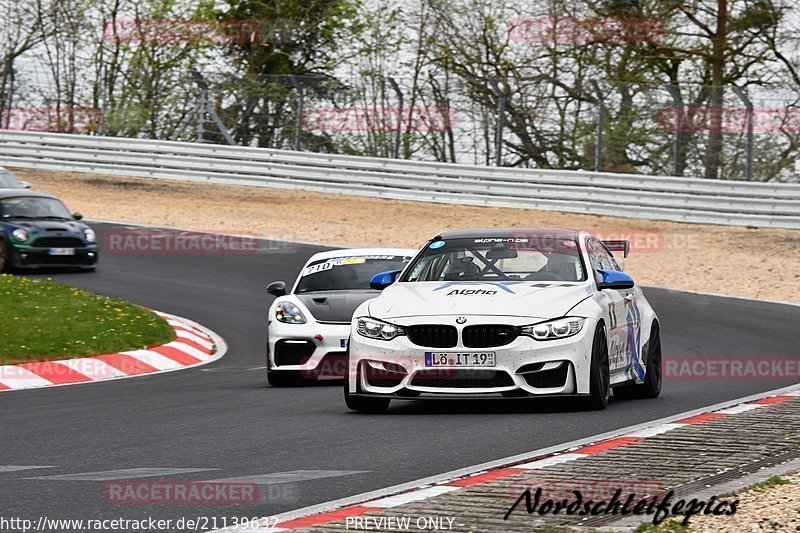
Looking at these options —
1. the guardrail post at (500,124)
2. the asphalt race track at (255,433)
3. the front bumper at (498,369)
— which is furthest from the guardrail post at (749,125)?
the front bumper at (498,369)

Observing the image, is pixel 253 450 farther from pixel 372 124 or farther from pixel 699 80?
pixel 699 80

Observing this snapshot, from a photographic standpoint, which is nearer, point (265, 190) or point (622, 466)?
point (622, 466)

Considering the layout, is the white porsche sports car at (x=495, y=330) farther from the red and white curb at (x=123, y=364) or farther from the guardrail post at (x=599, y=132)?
the guardrail post at (x=599, y=132)

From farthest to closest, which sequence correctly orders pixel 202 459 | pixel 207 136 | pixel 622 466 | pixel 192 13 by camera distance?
pixel 192 13 < pixel 207 136 < pixel 202 459 < pixel 622 466

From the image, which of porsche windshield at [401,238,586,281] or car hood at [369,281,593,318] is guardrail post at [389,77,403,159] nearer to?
porsche windshield at [401,238,586,281]

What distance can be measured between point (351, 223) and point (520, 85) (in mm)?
5111

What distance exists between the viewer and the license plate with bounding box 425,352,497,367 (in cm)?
962

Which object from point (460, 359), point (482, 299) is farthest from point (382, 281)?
point (460, 359)

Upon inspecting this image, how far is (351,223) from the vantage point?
1161 inches

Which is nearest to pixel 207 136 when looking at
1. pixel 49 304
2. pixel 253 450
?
pixel 49 304

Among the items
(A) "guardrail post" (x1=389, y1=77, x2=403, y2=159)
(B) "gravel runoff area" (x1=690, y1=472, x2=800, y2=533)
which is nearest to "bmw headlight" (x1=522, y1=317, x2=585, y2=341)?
(B) "gravel runoff area" (x1=690, y1=472, x2=800, y2=533)

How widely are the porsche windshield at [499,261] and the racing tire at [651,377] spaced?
123 centimetres

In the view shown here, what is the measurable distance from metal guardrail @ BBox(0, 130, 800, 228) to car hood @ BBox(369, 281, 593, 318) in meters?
18.0

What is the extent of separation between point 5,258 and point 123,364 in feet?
27.4
